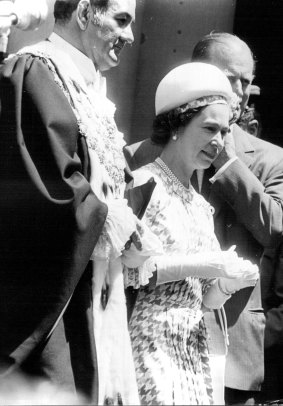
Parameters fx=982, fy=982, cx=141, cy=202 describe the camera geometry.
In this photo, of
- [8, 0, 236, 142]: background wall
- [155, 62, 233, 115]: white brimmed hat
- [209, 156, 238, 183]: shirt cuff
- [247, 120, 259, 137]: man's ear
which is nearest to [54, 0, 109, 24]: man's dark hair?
[155, 62, 233, 115]: white brimmed hat

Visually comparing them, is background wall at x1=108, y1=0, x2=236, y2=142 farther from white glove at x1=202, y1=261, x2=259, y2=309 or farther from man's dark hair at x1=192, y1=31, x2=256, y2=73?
white glove at x1=202, y1=261, x2=259, y2=309

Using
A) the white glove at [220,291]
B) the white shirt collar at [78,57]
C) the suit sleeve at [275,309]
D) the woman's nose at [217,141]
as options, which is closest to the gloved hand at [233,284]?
the white glove at [220,291]

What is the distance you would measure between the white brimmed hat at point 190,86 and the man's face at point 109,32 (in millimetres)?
202

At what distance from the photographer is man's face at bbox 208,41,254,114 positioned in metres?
3.66

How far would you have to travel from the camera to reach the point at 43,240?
2.68 meters

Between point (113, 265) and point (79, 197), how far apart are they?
0.26 m

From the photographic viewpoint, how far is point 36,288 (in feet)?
8.74

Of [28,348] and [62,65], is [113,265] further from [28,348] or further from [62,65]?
[62,65]

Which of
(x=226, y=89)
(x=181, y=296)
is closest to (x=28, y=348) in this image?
(x=181, y=296)

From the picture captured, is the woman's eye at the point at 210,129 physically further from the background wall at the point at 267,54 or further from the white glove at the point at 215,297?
the background wall at the point at 267,54

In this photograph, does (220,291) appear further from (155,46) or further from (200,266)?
(155,46)

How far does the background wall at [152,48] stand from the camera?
14.4 ft

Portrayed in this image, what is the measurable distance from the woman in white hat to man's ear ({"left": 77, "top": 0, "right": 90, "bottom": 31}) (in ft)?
1.09

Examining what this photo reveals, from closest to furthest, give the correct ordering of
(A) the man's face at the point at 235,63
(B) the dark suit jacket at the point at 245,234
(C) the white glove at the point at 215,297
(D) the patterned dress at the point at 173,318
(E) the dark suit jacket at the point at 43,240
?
(E) the dark suit jacket at the point at 43,240 → (D) the patterned dress at the point at 173,318 → (C) the white glove at the point at 215,297 → (B) the dark suit jacket at the point at 245,234 → (A) the man's face at the point at 235,63
